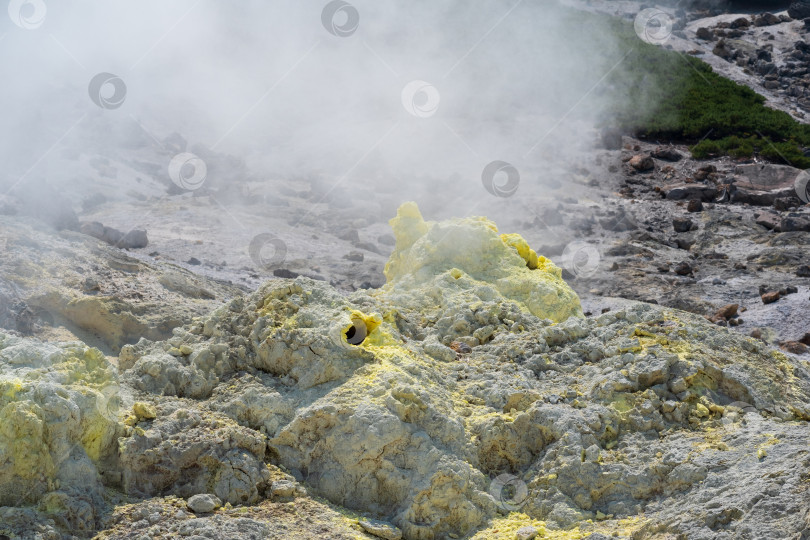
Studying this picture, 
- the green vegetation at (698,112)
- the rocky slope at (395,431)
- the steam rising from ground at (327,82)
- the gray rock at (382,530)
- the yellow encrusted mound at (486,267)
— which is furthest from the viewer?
the green vegetation at (698,112)

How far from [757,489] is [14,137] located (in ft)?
33.7

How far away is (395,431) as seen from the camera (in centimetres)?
250

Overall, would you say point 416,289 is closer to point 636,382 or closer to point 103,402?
point 636,382

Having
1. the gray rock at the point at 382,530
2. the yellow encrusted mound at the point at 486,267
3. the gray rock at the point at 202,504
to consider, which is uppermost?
the yellow encrusted mound at the point at 486,267

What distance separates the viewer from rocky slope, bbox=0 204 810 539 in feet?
7.28

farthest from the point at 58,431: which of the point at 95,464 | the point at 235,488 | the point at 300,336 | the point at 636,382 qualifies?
the point at 636,382

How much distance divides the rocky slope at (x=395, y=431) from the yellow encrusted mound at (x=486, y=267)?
25.8 inches

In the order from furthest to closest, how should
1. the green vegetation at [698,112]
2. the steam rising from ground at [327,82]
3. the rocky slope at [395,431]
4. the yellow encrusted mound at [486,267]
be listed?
the green vegetation at [698,112] < the steam rising from ground at [327,82] < the yellow encrusted mound at [486,267] < the rocky slope at [395,431]

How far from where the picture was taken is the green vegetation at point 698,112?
13.6 metres

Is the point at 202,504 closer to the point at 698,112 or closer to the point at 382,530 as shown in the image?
the point at 382,530

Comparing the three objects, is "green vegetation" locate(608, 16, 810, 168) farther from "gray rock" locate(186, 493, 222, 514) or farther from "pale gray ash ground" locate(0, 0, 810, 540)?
"gray rock" locate(186, 493, 222, 514)

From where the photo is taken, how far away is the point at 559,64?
1697cm

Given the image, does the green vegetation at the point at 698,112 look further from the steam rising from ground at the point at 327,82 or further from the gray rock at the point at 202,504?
the gray rock at the point at 202,504

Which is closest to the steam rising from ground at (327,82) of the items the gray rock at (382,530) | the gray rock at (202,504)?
the gray rock at (202,504)
